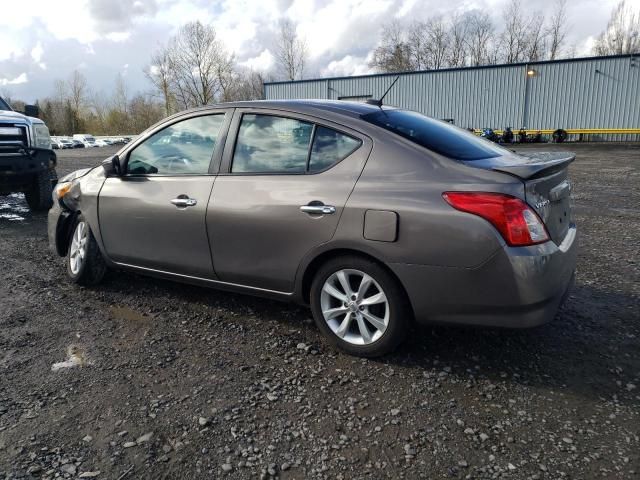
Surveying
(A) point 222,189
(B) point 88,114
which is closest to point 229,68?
(B) point 88,114

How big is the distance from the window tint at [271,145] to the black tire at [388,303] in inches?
26.8

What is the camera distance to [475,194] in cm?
263

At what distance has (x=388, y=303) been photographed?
2914 mm

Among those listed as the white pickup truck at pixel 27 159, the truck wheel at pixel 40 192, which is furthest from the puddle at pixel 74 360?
the truck wheel at pixel 40 192

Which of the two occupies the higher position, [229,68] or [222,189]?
[229,68]

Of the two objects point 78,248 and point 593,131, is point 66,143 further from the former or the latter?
point 78,248

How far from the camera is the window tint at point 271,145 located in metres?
3.25

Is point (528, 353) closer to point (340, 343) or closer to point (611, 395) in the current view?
point (611, 395)

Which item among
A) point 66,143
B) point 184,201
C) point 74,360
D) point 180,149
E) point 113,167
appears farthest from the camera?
point 66,143

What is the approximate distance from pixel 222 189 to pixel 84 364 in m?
1.44

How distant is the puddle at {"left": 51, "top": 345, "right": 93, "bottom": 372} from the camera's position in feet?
10.1

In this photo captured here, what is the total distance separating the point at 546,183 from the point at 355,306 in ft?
4.37

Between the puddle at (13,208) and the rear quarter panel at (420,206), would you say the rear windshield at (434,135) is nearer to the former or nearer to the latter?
the rear quarter panel at (420,206)

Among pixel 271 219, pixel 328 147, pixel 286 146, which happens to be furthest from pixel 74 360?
pixel 328 147
